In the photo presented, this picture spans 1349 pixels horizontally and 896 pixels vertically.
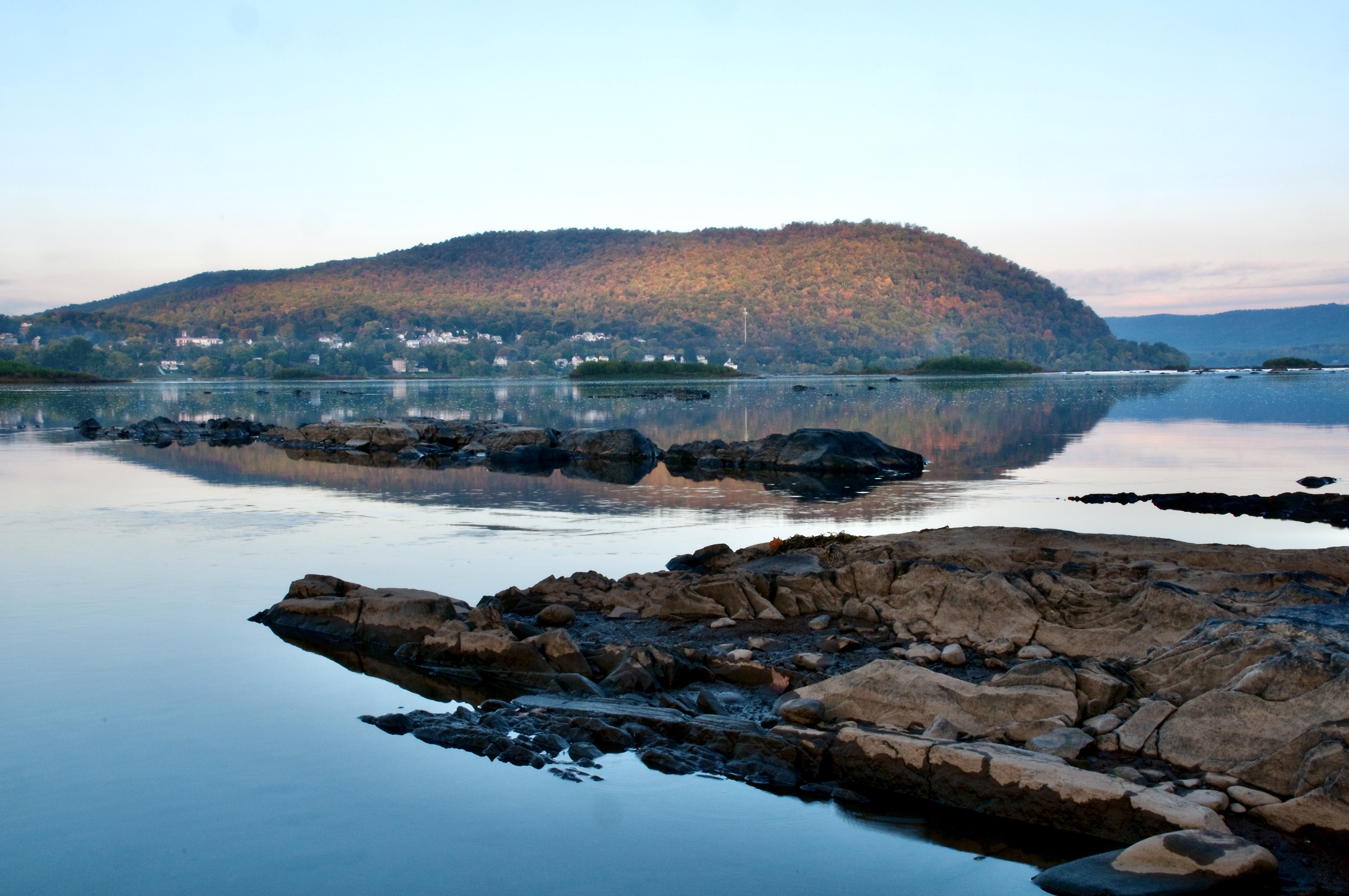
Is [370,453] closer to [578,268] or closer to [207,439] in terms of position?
[207,439]

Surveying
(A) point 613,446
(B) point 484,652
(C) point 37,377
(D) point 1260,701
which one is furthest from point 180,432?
(C) point 37,377

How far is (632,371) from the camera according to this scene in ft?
443

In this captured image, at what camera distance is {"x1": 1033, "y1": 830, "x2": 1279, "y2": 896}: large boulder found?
4914 mm

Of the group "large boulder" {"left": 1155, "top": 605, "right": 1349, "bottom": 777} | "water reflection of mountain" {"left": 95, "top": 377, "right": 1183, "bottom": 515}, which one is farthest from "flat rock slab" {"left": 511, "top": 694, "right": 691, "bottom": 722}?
"water reflection of mountain" {"left": 95, "top": 377, "right": 1183, "bottom": 515}

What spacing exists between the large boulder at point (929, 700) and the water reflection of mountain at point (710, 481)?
1013 cm

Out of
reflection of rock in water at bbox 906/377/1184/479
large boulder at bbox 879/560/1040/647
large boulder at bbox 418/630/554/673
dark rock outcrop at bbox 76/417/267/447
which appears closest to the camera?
large boulder at bbox 418/630/554/673

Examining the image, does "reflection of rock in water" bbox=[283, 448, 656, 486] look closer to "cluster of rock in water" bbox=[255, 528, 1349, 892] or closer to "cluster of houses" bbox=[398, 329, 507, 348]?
"cluster of rock in water" bbox=[255, 528, 1349, 892]

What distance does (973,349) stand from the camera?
177875 mm

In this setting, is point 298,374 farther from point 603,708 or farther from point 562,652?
point 603,708

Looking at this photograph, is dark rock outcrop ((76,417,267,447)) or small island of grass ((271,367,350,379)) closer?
dark rock outcrop ((76,417,267,447))

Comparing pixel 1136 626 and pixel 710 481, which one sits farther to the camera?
pixel 710 481

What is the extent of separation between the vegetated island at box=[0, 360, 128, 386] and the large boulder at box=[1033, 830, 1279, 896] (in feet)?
431

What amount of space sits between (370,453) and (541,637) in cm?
2379

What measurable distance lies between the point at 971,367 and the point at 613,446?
129986 millimetres
